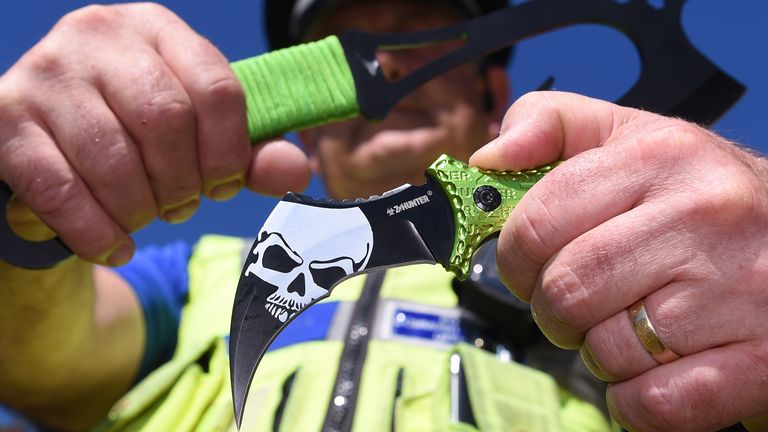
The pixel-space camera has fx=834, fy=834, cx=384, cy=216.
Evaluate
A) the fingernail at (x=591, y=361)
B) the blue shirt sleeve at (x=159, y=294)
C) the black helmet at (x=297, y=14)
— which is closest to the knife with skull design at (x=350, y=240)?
the fingernail at (x=591, y=361)

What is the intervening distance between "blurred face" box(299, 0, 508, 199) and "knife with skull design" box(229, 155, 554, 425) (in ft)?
4.71

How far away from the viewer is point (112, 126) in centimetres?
112

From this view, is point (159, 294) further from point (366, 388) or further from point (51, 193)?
point (51, 193)

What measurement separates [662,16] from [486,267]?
66cm

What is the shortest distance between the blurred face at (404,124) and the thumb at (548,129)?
4.46 ft

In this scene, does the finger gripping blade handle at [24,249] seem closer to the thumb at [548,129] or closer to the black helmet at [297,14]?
the thumb at [548,129]

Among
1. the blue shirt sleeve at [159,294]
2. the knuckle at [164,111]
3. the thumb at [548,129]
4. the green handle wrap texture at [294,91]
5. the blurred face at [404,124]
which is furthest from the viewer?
the blurred face at [404,124]

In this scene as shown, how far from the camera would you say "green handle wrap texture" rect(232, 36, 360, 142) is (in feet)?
4.04

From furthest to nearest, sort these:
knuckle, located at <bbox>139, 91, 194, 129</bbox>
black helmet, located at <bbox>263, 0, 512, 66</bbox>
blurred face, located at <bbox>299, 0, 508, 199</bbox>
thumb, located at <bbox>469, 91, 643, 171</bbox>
Result: black helmet, located at <bbox>263, 0, 512, 66</bbox> → blurred face, located at <bbox>299, 0, 508, 199</bbox> → knuckle, located at <bbox>139, 91, 194, 129</bbox> → thumb, located at <bbox>469, 91, 643, 171</bbox>

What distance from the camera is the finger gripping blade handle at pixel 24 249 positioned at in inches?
44.6

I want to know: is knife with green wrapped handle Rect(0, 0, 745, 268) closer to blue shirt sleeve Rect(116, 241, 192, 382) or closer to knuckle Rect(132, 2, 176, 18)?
knuckle Rect(132, 2, 176, 18)

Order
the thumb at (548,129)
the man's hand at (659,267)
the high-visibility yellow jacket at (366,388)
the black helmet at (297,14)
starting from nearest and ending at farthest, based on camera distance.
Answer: the man's hand at (659,267)
the thumb at (548,129)
the high-visibility yellow jacket at (366,388)
the black helmet at (297,14)

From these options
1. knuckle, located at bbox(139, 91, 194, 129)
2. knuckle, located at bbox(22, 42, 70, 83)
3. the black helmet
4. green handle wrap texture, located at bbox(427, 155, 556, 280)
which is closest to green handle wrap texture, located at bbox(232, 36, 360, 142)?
knuckle, located at bbox(139, 91, 194, 129)

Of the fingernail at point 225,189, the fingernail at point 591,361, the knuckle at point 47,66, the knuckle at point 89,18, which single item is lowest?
the fingernail at point 225,189
